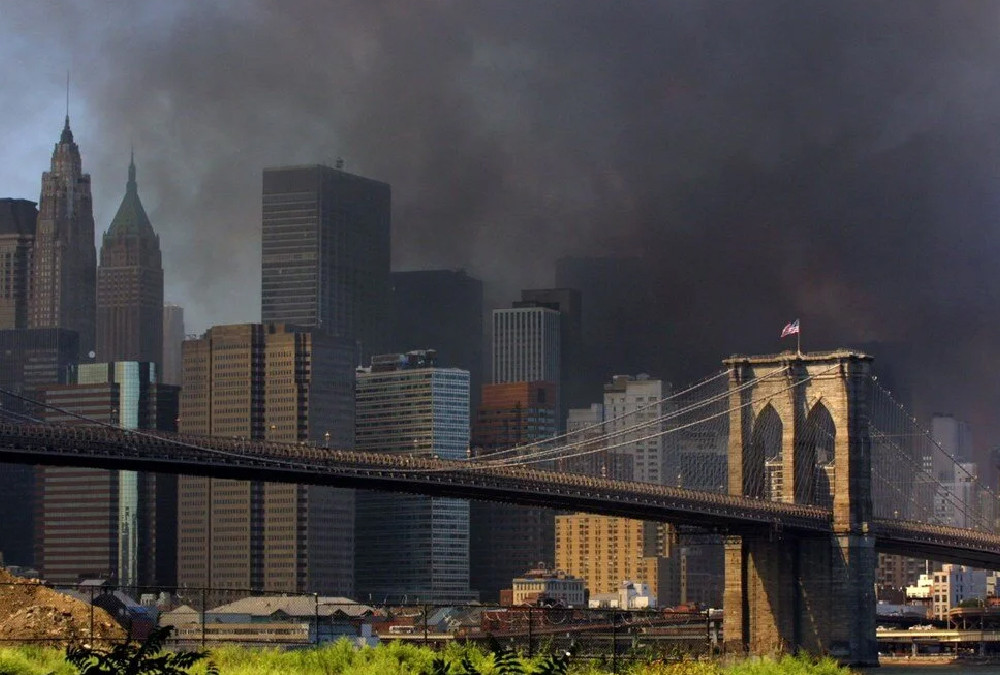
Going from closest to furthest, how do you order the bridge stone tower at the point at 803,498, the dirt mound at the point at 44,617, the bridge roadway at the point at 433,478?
the dirt mound at the point at 44,617
the bridge roadway at the point at 433,478
the bridge stone tower at the point at 803,498

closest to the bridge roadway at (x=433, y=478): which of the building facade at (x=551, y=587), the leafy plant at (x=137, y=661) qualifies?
the leafy plant at (x=137, y=661)

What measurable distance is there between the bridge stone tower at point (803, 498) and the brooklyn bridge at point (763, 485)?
7 cm

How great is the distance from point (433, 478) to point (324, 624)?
7.20 metres

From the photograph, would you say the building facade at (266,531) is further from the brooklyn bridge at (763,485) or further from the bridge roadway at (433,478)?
the bridge roadway at (433,478)

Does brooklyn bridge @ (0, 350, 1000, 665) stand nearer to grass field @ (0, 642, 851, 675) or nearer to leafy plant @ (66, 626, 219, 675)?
grass field @ (0, 642, 851, 675)

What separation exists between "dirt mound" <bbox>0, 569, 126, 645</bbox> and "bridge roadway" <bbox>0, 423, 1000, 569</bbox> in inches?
966

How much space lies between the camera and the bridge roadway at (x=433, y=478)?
7738 cm

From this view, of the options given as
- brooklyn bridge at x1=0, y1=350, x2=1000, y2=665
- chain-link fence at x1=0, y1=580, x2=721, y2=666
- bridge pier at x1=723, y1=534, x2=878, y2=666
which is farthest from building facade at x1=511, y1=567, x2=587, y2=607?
bridge pier at x1=723, y1=534, x2=878, y2=666

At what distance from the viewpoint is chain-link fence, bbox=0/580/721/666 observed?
135 feet

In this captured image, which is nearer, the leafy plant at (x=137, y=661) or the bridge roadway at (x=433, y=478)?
the leafy plant at (x=137, y=661)

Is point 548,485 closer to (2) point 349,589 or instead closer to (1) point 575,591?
(1) point 575,591

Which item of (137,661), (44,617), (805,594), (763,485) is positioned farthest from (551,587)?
(137,661)

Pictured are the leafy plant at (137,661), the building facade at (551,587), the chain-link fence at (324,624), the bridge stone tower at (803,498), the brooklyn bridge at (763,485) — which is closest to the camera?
the leafy plant at (137,661)

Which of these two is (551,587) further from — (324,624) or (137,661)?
(137,661)
